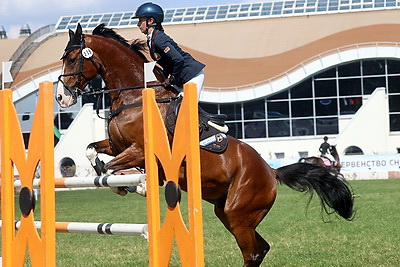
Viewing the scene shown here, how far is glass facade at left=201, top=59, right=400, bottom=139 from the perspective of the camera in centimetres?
4369

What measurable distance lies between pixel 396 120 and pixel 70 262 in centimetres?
3658

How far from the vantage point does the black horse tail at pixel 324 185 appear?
7.70 m

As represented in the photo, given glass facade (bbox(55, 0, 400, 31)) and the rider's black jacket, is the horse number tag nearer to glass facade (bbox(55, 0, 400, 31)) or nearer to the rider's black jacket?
the rider's black jacket

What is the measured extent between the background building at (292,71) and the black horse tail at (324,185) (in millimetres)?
33190

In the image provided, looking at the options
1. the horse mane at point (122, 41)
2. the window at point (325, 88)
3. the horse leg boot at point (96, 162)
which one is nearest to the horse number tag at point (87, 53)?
the horse mane at point (122, 41)

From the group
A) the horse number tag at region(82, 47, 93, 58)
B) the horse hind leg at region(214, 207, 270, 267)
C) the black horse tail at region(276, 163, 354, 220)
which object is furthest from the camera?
the black horse tail at region(276, 163, 354, 220)

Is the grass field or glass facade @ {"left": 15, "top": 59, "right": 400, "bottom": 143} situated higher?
glass facade @ {"left": 15, "top": 59, "right": 400, "bottom": 143}

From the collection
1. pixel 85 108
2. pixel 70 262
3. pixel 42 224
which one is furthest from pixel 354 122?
pixel 42 224

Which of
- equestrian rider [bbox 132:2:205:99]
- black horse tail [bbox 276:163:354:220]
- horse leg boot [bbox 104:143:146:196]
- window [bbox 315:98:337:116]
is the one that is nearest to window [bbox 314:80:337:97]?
window [bbox 315:98:337:116]

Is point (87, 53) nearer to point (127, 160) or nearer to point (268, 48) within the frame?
point (127, 160)

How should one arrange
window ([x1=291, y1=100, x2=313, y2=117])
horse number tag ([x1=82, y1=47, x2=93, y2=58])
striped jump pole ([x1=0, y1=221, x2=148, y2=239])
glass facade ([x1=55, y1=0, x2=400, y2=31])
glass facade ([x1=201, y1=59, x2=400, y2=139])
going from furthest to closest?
glass facade ([x1=55, y1=0, x2=400, y2=31])
window ([x1=291, y1=100, x2=313, y2=117])
glass facade ([x1=201, y1=59, x2=400, y2=139])
horse number tag ([x1=82, y1=47, x2=93, y2=58])
striped jump pole ([x1=0, y1=221, x2=148, y2=239])

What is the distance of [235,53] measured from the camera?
4728 cm

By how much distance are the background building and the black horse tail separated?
33190mm

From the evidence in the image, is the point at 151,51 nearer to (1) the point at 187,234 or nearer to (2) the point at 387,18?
(1) the point at 187,234
